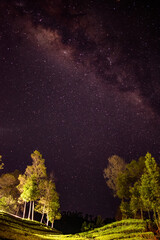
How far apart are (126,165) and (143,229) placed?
25.9 m

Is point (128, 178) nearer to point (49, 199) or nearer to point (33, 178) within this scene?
point (49, 199)

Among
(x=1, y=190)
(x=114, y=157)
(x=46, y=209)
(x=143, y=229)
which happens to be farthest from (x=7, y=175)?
(x=143, y=229)

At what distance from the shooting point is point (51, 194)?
38312 millimetres

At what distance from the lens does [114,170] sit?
48875 mm

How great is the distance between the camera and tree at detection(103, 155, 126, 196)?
48125mm

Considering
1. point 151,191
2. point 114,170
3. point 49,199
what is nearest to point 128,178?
point 114,170

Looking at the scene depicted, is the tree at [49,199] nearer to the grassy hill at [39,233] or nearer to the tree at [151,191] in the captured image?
the grassy hill at [39,233]

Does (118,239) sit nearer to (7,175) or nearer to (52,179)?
(52,179)

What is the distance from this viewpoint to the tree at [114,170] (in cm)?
4812

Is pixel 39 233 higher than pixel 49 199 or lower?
lower

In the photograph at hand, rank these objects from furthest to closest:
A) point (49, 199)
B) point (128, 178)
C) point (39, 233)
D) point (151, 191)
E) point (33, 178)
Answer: point (128, 178) < point (49, 199) < point (33, 178) < point (151, 191) < point (39, 233)

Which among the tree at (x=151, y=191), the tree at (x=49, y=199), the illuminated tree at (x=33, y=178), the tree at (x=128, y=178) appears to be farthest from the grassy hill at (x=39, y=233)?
the tree at (x=128, y=178)

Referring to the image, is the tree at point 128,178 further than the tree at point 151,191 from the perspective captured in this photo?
Yes

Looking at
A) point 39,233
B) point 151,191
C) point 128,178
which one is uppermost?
point 128,178
